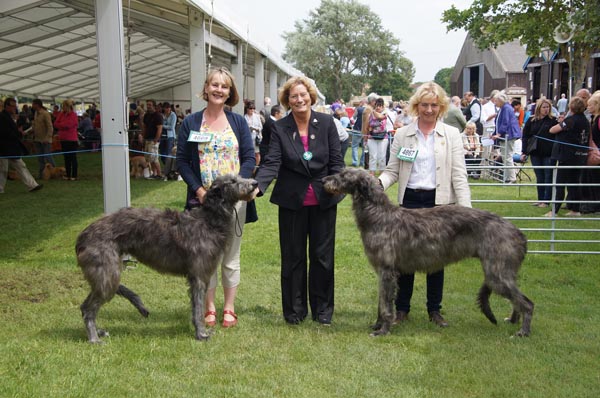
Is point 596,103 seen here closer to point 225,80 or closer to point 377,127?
point 377,127

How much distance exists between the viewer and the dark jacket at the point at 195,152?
530cm

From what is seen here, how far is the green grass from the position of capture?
4.12 metres

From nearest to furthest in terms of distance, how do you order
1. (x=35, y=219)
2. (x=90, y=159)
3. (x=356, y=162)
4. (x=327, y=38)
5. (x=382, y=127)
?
(x=35, y=219) < (x=382, y=127) < (x=356, y=162) < (x=90, y=159) < (x=327, y=38)

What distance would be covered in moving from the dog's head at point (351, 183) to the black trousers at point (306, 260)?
1.02ft

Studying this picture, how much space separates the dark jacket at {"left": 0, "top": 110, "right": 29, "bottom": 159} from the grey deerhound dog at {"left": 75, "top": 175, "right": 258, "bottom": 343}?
8.81 meters

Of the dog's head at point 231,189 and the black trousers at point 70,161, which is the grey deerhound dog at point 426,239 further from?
the black trousers at point 70,161

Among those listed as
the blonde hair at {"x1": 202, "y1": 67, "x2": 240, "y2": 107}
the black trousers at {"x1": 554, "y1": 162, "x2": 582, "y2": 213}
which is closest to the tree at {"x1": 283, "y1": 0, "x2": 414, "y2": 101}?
the black trousers at {"x1": 554, "y1": 162, "x2": 582, "y2": 213}

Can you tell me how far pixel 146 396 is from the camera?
3928mm

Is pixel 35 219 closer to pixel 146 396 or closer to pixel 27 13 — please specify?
pixel 27 13

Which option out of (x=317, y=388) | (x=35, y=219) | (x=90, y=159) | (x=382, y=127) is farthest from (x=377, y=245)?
(x=90, y=159)

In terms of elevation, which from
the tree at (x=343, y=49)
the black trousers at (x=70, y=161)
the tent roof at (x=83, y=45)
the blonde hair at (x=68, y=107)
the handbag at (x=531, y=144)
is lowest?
the black trousers at (x=70, y=161)

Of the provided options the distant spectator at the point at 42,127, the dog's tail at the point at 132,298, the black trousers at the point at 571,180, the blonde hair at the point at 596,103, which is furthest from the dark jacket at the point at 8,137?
the blonde hair at the point at 596,103

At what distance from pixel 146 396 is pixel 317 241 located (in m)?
2.07

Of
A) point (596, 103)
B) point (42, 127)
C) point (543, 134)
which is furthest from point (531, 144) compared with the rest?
point (42, 127)
